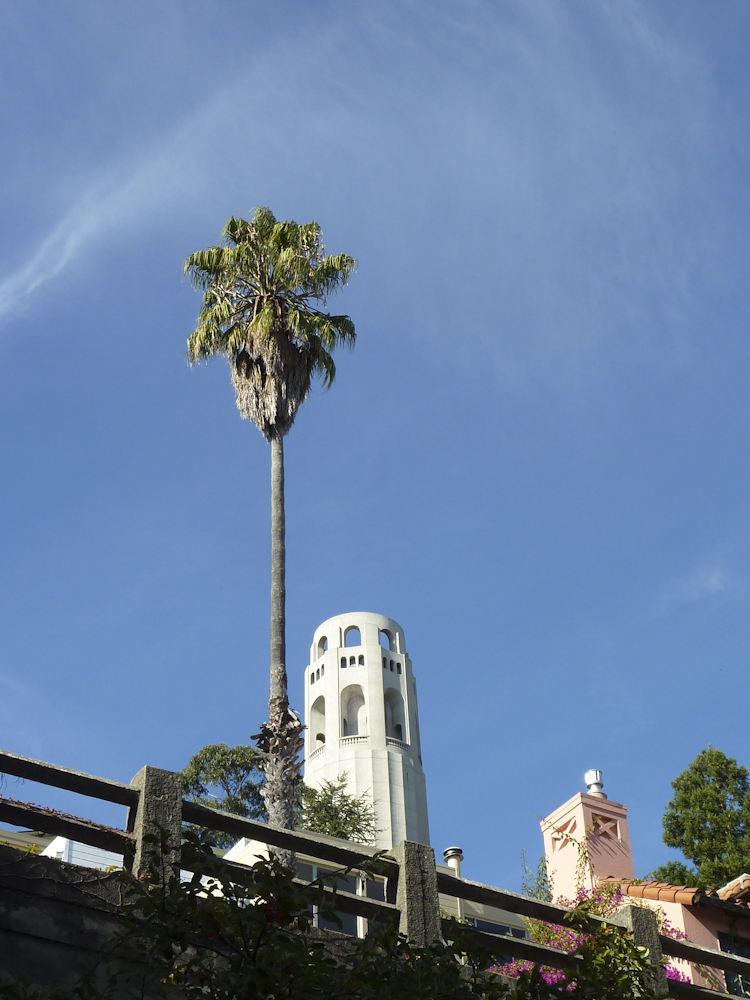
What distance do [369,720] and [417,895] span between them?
66.3 metres

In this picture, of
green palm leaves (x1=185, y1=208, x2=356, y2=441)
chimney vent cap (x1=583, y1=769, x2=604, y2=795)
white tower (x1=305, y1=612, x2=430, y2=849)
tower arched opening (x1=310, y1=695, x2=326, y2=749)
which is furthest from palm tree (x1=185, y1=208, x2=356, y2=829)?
tower arched opening (x1=310, y1=695, x2=326, y2=749)

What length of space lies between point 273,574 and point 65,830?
57.4 ft

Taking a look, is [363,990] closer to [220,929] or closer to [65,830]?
[220,929]

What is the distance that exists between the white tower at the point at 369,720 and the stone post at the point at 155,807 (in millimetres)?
62108

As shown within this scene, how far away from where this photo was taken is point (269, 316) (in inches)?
1046

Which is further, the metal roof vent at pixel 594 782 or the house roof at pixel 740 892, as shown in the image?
the metal roof vent at pixel 594 782

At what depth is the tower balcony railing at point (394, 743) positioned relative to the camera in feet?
237

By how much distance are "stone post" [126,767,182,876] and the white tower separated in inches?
2445

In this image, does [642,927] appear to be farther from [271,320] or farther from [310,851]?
[271,320]

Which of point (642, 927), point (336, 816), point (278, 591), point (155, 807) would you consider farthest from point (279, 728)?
point (336, 816)

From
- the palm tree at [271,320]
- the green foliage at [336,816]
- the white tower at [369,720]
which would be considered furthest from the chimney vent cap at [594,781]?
the white tower at [369,720]

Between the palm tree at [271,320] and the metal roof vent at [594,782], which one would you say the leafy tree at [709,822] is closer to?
the metal roof vent at [594,782]

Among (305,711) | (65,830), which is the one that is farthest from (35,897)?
(305,711)

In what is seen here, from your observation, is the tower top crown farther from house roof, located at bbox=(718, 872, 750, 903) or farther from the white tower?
house roof, located at bbox=(718, 872, 750, 903)
